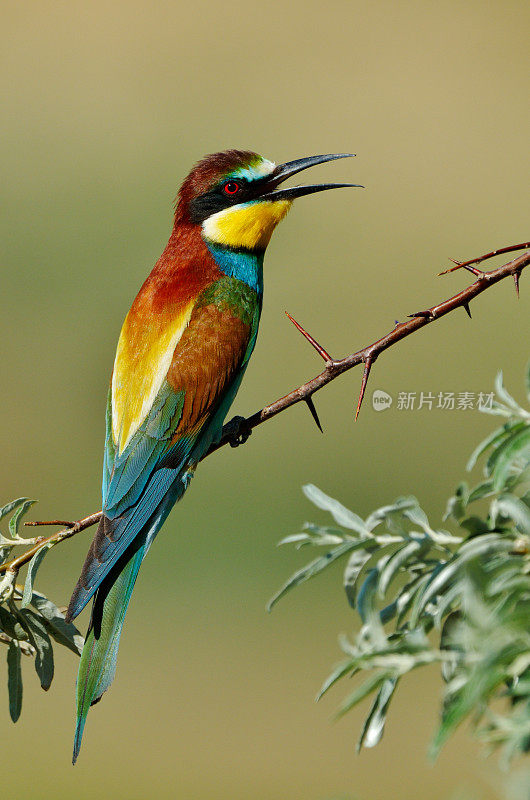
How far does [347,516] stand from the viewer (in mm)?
876

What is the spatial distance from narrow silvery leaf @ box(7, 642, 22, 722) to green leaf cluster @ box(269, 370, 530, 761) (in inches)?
19.4

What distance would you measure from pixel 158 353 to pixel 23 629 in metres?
0.67

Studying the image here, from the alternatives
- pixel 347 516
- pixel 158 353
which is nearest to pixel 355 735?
pixel 158 353

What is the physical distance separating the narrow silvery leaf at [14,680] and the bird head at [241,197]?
106 centimetres

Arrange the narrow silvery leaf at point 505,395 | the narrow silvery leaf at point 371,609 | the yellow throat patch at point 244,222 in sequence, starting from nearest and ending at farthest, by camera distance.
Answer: the narrow silvery leaf at point 371,609 → the narrow silvery leaf at point 505,395 → the yellow throat patch at point 244,222

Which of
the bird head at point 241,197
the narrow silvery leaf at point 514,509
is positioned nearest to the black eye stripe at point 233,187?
the bird head at point 241,197

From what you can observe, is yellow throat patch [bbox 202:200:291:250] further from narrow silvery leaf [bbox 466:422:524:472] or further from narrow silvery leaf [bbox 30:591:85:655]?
narrow silvery leaf [bbox 466:422:524:472]

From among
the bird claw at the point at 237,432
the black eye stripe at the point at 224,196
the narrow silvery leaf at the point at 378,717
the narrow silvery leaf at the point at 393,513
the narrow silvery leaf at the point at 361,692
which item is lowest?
the narrow silvery leaf at the point at 378,717

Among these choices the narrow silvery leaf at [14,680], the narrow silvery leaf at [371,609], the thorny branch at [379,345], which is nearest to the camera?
the narrow silvery leaf at [371,609]

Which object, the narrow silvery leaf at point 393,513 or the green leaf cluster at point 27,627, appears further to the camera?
the green leaf cluster at point 27,627

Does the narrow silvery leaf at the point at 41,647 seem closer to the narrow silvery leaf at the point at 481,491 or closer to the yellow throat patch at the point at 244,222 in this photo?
the narrow silvery leaf at the point at 481,491

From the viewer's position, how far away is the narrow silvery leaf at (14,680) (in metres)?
1.18

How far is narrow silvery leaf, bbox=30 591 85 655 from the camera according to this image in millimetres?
1232

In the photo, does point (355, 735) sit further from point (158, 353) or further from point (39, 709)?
point (158, 353)
